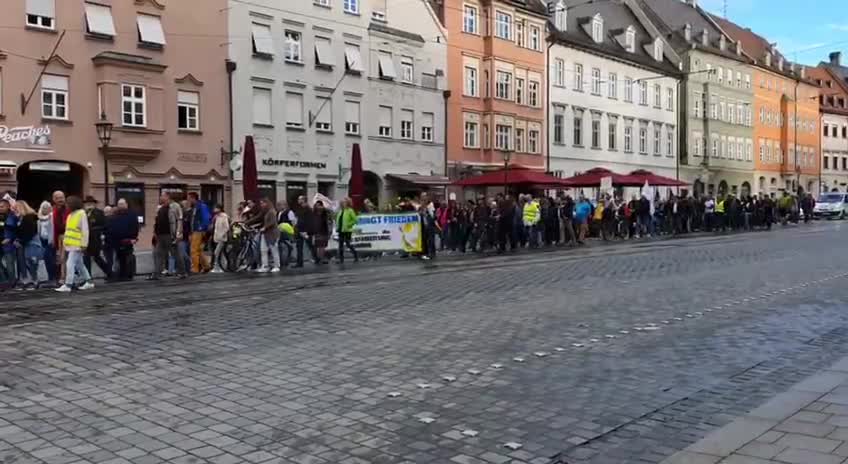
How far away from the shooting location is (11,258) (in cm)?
1678

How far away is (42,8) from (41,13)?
0.64 feet

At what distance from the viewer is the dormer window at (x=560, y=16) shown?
181ft

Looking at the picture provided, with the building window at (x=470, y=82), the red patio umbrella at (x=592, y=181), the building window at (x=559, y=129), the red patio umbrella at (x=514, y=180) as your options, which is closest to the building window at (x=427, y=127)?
the building window at (x=470, y=82)

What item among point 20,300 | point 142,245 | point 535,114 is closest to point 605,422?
point 20,300

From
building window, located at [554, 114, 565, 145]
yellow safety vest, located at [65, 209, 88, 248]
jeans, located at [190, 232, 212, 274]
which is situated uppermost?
building window, located at [554, 114, 565, 145]

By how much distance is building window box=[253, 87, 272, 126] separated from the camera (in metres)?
36.8

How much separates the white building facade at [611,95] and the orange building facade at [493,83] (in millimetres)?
2299

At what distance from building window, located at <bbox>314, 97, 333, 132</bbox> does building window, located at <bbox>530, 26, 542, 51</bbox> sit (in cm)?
1706

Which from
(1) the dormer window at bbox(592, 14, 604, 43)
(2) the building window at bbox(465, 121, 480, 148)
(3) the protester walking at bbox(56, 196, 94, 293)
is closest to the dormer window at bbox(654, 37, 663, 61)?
(1) the dormer window at bbox(592, 14, 604, 43)

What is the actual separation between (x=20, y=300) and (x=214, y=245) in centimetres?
691

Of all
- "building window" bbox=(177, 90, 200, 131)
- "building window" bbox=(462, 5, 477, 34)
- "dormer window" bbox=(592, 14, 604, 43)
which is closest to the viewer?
"building window" bbox=(177, 90, 200, 131)

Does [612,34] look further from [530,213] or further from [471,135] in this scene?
[530,213]

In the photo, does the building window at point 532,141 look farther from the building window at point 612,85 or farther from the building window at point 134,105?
the building window at point 134,105

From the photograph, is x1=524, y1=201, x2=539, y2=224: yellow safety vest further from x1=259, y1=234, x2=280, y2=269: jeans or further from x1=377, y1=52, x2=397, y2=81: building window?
x1=377, y1=52, x2=397, y2=81: building window
